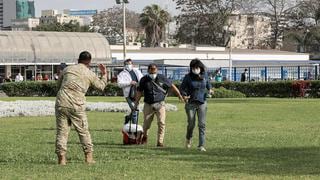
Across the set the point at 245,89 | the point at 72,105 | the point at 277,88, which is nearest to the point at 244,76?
the point at 245,89

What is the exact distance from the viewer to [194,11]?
9412 centimetres

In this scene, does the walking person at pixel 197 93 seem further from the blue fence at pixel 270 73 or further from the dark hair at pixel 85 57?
the blue fence at pixel 270 73

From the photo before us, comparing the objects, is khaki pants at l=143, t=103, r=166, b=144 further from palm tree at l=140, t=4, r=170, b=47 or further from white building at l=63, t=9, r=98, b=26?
white building at l=63, t=9, r=98, b=26

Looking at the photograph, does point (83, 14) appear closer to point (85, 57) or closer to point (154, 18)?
point (154, 18)

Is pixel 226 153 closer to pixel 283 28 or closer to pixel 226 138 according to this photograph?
pixel 226 138

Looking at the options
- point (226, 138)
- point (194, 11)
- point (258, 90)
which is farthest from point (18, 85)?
point (194, 11)

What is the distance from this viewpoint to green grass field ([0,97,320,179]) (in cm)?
994

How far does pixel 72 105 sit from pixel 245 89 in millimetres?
35724

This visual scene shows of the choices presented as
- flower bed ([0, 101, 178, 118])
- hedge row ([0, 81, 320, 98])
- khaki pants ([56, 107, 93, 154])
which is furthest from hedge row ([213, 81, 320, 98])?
khaki pants ([56, 107, 93, 154])

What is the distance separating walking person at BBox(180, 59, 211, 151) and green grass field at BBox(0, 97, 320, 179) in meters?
0.54

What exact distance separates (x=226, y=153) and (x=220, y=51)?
6954cm

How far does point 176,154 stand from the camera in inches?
491

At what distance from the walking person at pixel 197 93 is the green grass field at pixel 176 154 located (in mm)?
538

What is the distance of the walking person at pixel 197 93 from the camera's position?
1324 centimetres
